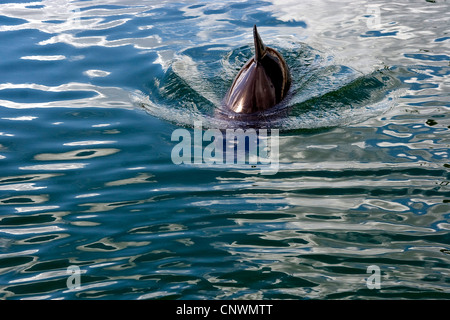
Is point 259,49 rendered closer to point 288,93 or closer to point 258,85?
point 258,85

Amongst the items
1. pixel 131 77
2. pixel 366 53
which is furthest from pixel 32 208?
pixel 366 53

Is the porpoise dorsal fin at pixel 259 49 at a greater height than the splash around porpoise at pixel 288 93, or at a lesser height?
greater

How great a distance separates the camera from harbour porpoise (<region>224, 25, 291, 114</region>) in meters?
6.72

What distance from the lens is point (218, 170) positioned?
5.66 m

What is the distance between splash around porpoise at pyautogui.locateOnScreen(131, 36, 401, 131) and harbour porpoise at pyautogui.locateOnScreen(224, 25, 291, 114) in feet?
0.28

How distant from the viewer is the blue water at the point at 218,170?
4.25 m

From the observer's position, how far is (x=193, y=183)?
17.9 feet

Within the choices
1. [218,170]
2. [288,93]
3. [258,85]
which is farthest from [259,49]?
[218,170]

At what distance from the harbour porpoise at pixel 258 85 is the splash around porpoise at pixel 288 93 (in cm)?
9

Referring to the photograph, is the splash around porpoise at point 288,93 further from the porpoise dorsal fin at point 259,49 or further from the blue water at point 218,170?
the porpoise dorsal fin at point 259,49

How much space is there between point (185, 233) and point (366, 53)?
4.79 meters

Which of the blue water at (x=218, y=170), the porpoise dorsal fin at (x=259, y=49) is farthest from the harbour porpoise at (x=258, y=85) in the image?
the blue water at (x=218, y=170)

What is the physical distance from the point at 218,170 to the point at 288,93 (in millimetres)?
2015
